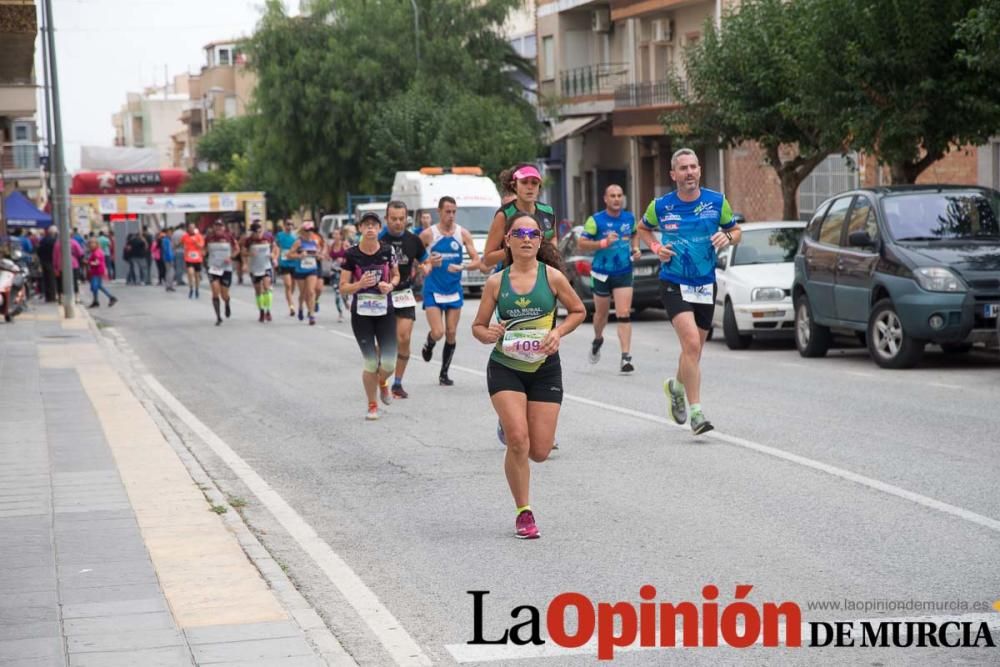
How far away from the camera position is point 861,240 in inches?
651

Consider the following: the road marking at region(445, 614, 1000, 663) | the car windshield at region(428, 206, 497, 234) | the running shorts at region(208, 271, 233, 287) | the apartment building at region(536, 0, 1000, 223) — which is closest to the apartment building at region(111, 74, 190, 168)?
the apartment building at region(536, 0, 1000, 223)

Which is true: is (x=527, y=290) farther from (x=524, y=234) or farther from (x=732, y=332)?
(x=732, y=332)

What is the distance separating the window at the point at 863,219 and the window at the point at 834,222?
0.19 meters

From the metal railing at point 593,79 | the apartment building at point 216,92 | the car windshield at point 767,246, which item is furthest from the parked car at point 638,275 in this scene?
the apartment building at point 216,92

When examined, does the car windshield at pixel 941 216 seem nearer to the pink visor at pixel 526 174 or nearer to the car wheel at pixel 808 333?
the car wheel at pixel 808 333

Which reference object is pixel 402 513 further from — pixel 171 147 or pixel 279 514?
pixel 171 147

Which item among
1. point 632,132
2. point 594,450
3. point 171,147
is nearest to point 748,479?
point 594,450

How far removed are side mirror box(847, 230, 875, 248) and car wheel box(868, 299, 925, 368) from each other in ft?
2.03

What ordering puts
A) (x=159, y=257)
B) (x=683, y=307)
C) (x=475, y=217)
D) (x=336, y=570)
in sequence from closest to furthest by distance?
(x=336, y=570)
(x=683, y=307)
(x=475, y=217)
(x=159, y=257)

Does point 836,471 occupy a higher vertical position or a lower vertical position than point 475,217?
lower

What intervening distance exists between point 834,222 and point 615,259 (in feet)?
9.02

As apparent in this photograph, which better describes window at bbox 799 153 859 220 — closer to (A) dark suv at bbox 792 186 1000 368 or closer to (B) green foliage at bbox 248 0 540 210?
(B) green foliage at bbox 248 0 540 210

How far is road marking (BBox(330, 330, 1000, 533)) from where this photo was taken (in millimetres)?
8172

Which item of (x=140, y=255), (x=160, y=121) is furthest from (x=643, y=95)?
(x=160, y=121)
